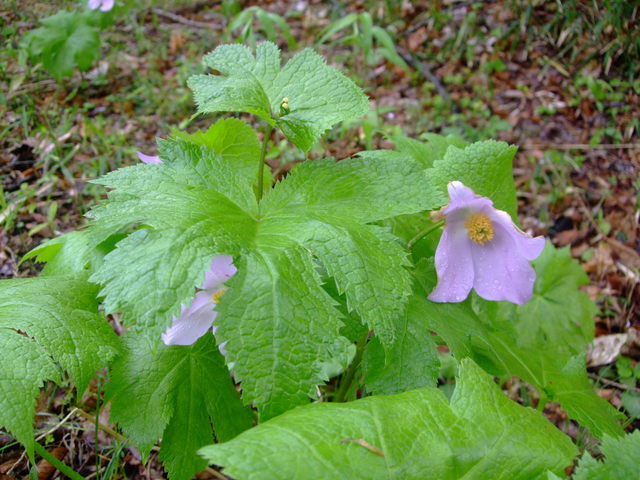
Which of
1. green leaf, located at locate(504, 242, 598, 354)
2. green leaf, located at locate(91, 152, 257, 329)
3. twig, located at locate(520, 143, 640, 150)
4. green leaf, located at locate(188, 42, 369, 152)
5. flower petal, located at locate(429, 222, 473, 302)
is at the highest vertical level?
green leaf, located at locate(188, 42, 369, 152)

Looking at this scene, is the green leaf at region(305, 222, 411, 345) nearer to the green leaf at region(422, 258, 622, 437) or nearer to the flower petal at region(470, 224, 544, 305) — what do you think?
the green leaf at region(422, 258, 622, 437)

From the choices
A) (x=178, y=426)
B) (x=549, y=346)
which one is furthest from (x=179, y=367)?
(x=549, y=346)

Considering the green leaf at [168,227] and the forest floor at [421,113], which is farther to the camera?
the forest floor at [421,113]

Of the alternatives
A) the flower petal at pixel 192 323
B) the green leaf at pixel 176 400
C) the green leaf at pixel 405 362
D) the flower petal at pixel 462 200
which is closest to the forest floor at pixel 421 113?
the green leaf at pixel 176 400

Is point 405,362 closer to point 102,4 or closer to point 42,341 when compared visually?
point 42,341

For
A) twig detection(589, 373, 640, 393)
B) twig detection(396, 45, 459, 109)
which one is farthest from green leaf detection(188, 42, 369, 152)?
twig detection(396, 45, 459, 109)

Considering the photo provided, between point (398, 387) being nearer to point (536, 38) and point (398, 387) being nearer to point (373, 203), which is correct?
point (373, 203)

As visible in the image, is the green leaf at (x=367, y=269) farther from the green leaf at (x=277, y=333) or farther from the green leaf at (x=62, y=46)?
the green leaf at (x=62, y=46)
